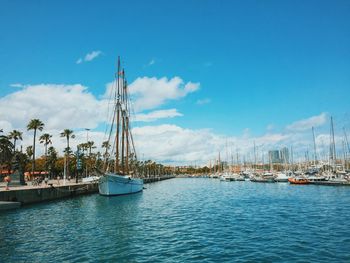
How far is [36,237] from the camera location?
82.0 ft

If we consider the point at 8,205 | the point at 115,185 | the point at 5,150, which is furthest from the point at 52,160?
the point at 8,205

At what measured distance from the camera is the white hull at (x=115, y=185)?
216 ft

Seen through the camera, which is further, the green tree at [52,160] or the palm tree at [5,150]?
the green tree at [52,160]

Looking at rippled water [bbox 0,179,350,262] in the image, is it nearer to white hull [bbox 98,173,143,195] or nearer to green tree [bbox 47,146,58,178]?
white hull [bbox 98,173,143,195]

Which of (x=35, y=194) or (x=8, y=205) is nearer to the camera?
(x=8, y=205)

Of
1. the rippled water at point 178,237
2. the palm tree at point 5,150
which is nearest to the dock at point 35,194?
the rippled water at point 178,237

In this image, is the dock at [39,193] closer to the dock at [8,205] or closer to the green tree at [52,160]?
the dock at [8,205]

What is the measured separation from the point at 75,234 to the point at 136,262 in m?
10.2

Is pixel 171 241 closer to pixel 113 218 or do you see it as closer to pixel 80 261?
pixel 80 261

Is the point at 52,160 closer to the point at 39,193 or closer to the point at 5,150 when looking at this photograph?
the point at 5,150

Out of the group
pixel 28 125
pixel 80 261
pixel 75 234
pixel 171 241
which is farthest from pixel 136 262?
pixel 28 125

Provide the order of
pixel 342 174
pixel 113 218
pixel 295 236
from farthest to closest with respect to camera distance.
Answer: pixel 342 174 → pixel 113 218 → pixel 295 236

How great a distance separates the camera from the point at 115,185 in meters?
67.6

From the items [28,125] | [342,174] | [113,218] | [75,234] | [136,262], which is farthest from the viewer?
[342,174]
